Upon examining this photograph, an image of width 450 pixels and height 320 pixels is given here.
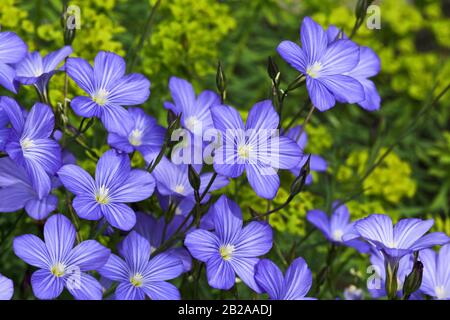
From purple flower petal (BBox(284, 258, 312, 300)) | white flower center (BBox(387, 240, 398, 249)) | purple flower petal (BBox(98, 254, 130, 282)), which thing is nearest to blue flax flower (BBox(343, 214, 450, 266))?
white flower center (BBox(387, 240, 398, 249))

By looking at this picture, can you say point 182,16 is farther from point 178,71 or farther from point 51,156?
point 51,156

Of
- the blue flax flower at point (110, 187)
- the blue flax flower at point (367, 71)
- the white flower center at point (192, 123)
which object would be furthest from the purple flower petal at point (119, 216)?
the blue flax flower at point (367, 71)

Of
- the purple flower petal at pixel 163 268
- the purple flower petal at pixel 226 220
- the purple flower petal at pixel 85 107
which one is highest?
the purple flower petal at pixel 85 107

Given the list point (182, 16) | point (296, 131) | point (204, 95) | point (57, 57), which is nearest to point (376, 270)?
point (296, 131)

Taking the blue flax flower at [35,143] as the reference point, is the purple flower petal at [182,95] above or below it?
above

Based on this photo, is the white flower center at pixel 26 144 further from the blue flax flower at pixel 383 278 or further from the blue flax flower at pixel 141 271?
the blue flax flower at pixel 383 278

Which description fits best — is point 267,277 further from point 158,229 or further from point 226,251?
point 158,229

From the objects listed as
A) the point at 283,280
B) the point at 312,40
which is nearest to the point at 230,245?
the point at 283,280
